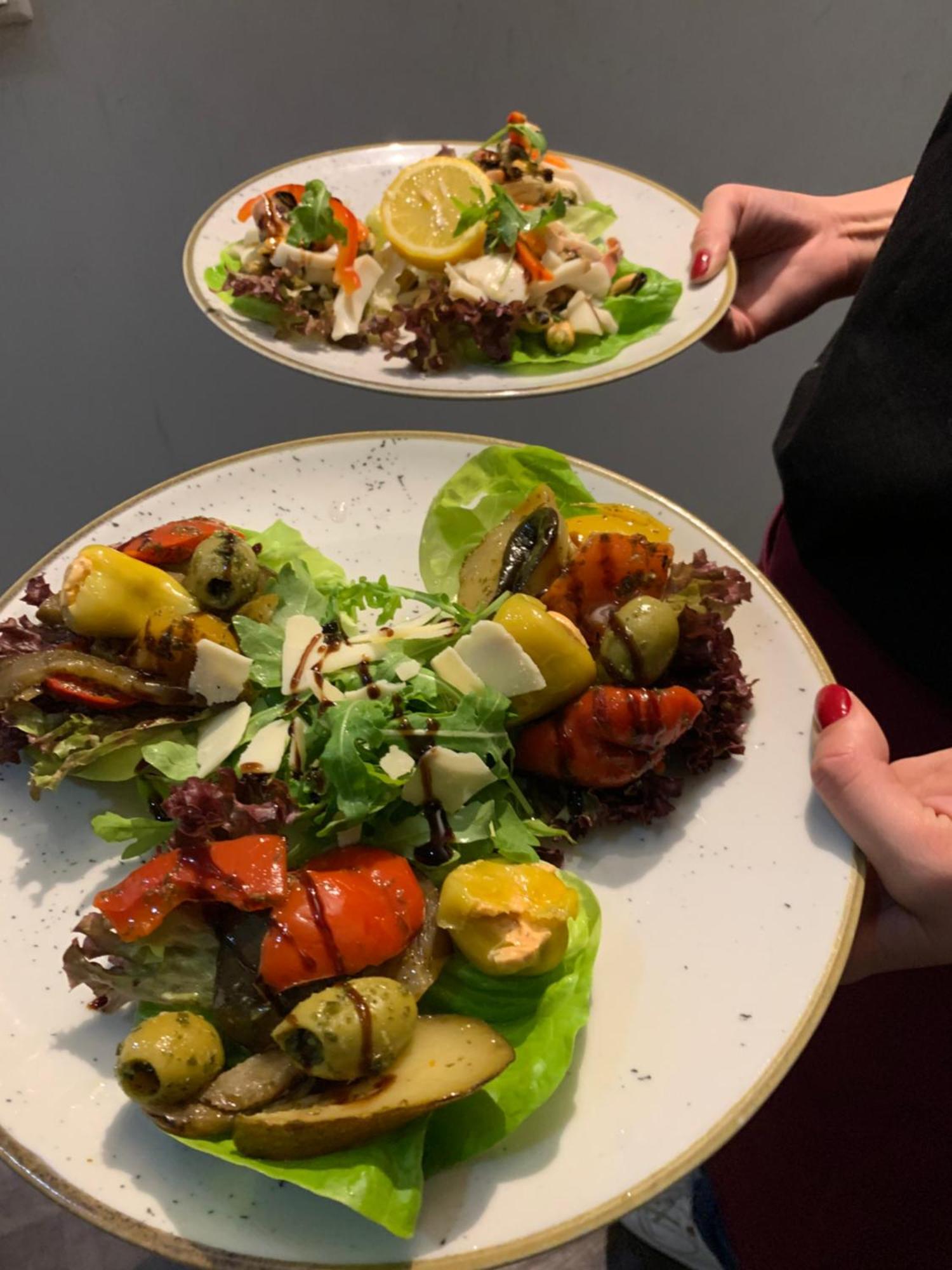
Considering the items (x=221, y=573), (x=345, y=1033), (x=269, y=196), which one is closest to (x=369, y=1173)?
(x=345, y=1033)

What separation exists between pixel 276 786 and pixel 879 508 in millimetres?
1032

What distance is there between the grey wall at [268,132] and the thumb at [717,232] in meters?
0.44

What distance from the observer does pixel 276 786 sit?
→ 49.9 inches

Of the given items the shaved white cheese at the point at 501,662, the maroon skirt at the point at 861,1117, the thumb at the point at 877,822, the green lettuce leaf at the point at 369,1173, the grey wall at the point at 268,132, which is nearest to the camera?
the green lettuce leaf at the point at 369,1173

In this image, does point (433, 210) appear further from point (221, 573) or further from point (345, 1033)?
point (345, 1033)

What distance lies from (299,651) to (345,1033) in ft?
1.92

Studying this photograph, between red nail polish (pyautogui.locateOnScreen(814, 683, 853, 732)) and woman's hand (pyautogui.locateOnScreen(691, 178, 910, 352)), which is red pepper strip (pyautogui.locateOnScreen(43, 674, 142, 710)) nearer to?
red nail polish (pyautogui.locateOnScreen(814, 683, 853, 732))

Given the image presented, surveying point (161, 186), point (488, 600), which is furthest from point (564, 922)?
point (161, 186)

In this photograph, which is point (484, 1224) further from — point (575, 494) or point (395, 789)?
point (575, 494)

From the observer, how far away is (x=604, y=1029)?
1.13m

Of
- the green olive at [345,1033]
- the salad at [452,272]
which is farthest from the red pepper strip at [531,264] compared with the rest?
the green olive at [345,1033]

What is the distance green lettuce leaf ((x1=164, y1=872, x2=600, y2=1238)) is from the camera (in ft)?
3.05

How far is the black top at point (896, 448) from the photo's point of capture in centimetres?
138

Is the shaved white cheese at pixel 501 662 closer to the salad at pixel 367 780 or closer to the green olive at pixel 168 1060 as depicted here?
the salad at pixel 367 780
